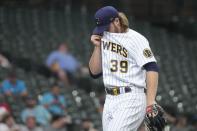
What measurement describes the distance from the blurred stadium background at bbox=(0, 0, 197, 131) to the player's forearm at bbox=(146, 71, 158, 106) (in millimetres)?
5009

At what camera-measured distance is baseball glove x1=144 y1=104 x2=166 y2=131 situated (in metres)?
4.94

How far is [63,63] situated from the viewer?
1254 cm

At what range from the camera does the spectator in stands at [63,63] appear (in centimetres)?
1236

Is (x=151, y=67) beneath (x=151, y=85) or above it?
above

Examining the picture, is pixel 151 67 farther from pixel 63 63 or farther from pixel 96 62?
pixel 63 63

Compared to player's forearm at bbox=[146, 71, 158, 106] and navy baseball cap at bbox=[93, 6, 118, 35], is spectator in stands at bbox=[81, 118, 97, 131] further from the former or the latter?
player's forearm at bbox=[146, 71, 158, 106]

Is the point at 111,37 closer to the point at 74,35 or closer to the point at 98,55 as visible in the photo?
the point at 98,55

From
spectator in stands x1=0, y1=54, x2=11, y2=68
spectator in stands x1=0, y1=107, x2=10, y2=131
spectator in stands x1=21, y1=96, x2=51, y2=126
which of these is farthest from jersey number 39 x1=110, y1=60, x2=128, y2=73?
spectator in stands x1=0, y1=54, x2=11, y2=68

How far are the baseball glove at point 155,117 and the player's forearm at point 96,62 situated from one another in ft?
2.13

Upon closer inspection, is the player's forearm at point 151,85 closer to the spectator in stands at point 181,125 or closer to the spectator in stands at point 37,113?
the spectator in stands at point 37,113

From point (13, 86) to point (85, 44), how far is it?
145 inches

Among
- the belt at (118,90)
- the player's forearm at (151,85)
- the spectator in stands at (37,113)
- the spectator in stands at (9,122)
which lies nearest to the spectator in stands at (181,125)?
the spectator in stands at (37,113)

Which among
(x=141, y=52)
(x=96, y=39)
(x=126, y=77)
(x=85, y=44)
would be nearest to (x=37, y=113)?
(x=85, y=44)

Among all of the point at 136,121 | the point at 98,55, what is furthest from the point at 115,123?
the point at 98,55
